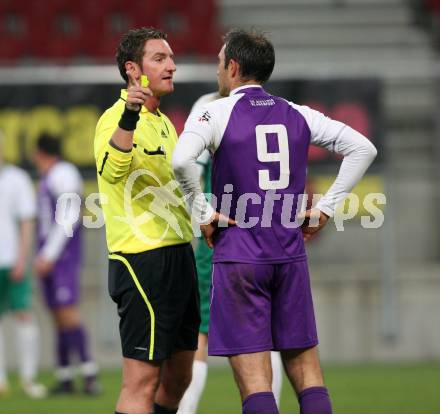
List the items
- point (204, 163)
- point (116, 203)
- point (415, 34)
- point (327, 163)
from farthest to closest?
point (415, 34) → point (327, 163) → point (204, 163) → point (116, 203)

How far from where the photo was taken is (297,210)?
4590 mm

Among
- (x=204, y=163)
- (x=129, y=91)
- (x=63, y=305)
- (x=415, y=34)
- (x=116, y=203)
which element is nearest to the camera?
(x=129, y=91)

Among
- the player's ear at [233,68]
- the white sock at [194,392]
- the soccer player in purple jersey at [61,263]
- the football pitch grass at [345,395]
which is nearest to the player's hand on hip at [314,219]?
the player's ear at [233,68]

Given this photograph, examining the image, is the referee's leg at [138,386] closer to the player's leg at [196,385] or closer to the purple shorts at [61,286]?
the player's leg at [196,385]

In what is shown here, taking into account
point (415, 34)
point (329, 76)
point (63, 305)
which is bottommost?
point (63, 305)

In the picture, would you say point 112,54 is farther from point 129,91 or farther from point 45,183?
point 129,91

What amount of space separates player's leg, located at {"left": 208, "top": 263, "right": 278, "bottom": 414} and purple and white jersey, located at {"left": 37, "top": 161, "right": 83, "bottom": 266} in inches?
160

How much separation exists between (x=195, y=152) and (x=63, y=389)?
4.73 m

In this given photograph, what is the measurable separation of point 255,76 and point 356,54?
8.90 metres

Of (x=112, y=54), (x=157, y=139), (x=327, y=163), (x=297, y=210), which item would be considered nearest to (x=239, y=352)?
(x=297, y=210)

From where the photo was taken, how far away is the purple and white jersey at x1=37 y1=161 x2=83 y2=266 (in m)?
8.49

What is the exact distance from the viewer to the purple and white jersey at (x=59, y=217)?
8.49 metres

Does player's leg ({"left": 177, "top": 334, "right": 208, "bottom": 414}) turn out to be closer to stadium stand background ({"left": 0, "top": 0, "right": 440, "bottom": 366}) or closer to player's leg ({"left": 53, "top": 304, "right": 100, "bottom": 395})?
player's leg ({"left": 53, "top": 304, "right": 100, "bottom": 395})

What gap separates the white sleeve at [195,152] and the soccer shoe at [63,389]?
175 inches
